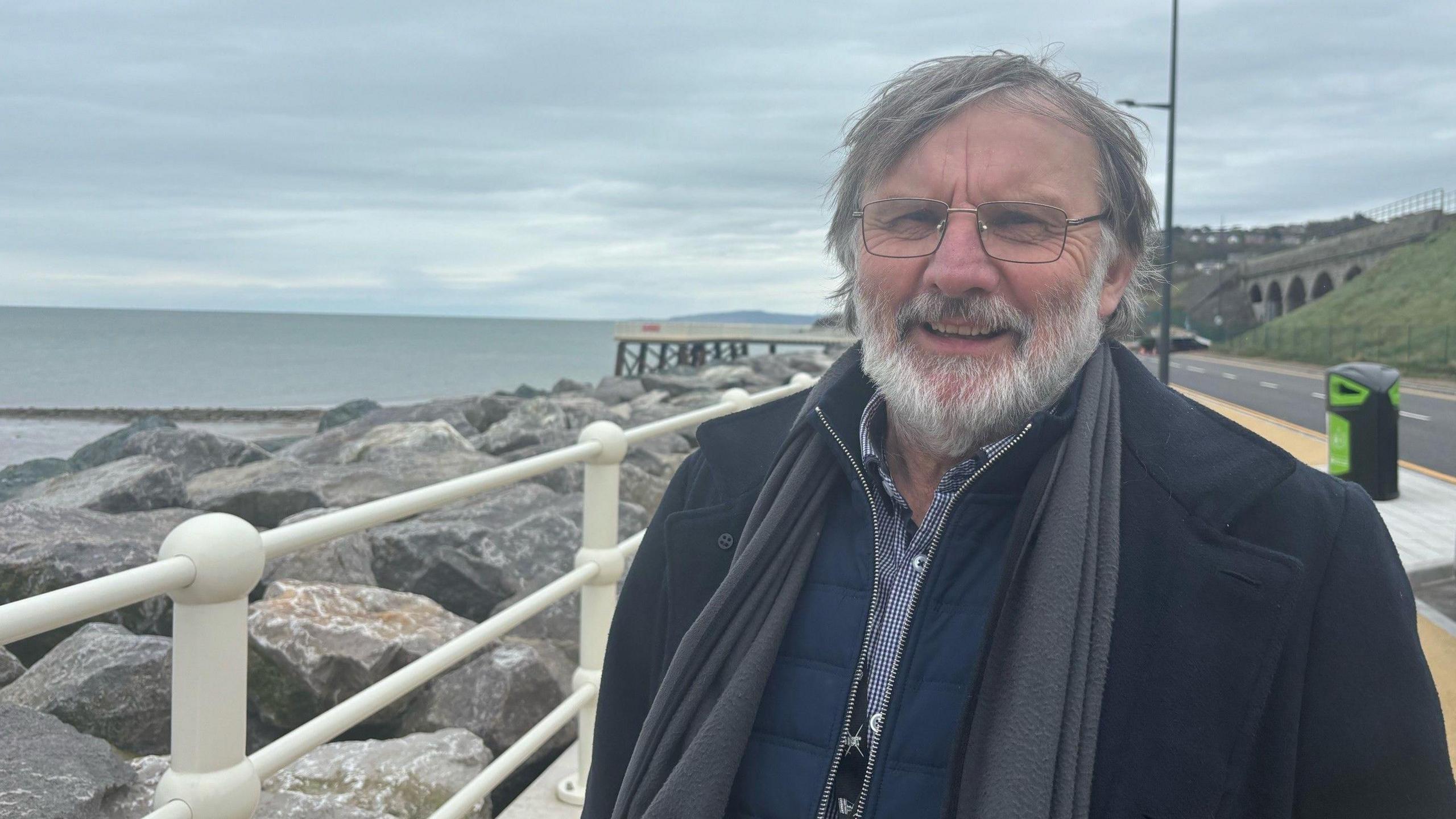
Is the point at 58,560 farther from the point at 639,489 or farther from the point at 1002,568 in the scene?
the point at 1002,568

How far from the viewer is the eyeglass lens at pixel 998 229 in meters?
1.85

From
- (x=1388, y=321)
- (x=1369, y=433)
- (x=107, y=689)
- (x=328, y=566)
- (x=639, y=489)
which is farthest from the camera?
(x=1388, y=321)

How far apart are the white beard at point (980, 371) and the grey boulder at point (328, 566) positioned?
472 centimetres

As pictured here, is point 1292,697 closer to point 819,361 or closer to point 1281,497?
point 1281,497

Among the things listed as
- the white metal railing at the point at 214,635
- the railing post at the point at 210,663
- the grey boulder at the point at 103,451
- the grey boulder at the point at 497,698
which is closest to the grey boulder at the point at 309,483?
the grey boulder at the point at 497,698

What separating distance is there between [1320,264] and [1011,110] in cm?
8082

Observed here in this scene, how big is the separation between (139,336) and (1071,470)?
504 feet

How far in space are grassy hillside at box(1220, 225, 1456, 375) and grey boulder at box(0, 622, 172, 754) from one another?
36290 millimetres

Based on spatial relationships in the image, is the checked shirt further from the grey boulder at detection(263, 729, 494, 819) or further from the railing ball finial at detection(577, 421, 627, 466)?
the grey boulder at detection(263, 729, 494, 819)

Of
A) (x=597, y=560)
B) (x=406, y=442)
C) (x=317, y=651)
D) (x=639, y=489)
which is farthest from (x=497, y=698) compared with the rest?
(x=406, y=442)

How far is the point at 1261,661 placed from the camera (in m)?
1.49

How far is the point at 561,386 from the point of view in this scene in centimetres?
2853

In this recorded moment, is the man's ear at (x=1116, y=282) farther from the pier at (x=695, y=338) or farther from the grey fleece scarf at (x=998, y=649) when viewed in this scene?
the pier at (x=695, y=338)

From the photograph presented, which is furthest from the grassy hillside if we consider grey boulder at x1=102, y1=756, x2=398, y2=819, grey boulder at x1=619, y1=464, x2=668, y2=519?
grey boulder at x1=102, y1=756, x2=398, y2=819
